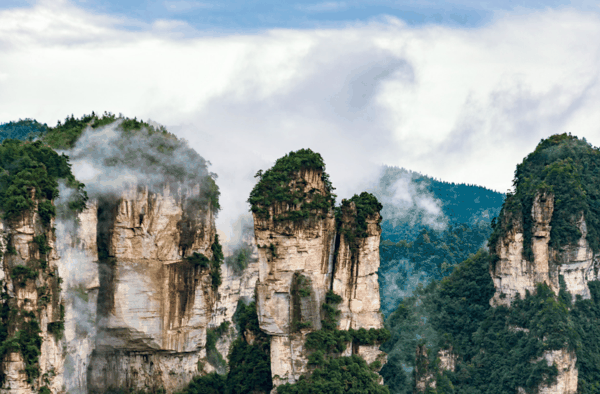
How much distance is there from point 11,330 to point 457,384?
32.4 metres

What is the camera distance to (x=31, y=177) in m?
33.3

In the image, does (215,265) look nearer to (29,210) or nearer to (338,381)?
(338,381)

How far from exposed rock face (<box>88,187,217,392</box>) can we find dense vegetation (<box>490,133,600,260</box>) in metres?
23.1

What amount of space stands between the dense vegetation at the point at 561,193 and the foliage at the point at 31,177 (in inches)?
1197

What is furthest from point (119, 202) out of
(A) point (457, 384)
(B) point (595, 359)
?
(B) point (595, 359)

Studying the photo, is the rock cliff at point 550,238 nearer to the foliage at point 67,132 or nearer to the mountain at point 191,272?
the mountain at point 191,272

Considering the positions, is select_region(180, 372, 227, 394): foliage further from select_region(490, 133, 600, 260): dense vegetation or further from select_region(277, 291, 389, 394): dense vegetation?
select_region(490, 133, 600, 260): dense vegetation

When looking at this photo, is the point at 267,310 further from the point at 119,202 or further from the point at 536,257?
the point at 536,257

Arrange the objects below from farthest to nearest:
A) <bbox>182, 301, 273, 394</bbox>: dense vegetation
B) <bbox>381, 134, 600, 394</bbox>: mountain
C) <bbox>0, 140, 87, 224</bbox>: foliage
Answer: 1. <bbox>381, 134, 600, 394</bbox>: mountain
2. <bbox>182, 301, 273, 394</bbox>: dense vegetation
3. <bbox>0, 140, 87, 224</bbox>: foliage

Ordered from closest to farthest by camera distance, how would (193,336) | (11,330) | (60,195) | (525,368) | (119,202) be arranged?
(11,330) < (60,195) < (119,202) < (193,336) < (525,368)

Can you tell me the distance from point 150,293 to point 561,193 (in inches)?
1155

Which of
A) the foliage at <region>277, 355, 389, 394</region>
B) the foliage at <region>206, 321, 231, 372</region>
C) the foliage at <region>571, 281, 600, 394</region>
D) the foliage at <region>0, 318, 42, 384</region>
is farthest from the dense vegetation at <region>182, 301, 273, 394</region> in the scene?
the foliage at <region>571, 281, 600, 394</region>

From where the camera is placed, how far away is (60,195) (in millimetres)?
35062

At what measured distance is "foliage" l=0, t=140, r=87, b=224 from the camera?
106ft
